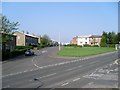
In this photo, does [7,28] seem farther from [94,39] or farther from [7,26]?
[94,39]

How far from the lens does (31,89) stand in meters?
15.4

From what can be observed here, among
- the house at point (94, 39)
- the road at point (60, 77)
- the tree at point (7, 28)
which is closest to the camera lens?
the road at point (60, 77)

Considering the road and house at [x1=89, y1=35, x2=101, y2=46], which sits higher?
house at [x1=89, y1=35, x2=101, y2=46]

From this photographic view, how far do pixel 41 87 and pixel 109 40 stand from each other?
12372cm

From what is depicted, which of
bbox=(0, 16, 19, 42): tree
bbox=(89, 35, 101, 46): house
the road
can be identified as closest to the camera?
the road

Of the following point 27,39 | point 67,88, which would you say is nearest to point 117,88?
point 67,88

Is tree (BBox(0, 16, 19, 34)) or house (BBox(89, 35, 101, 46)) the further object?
house (BBox(89, 35, 101, 46))

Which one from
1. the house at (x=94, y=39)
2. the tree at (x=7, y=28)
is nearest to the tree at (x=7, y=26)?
the tree at (x=7, y=28)

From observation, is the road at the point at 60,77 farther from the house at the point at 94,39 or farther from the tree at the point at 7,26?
the house at the point at 94,39

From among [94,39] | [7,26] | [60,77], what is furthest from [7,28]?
[94,39]

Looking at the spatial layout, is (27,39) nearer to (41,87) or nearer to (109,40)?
(109,40)

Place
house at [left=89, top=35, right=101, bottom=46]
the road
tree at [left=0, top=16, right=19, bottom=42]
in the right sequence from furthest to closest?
house at [left=89, top=35, right=101, bottom=46]
tree at [left=0, top=16, right=19, bottom=42]
the road

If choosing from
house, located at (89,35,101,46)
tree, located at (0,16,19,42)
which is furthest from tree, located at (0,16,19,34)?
house, located at (89,35,101,46)

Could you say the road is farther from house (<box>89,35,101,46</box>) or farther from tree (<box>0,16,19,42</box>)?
house (<box>89,35,101,46</box>)
